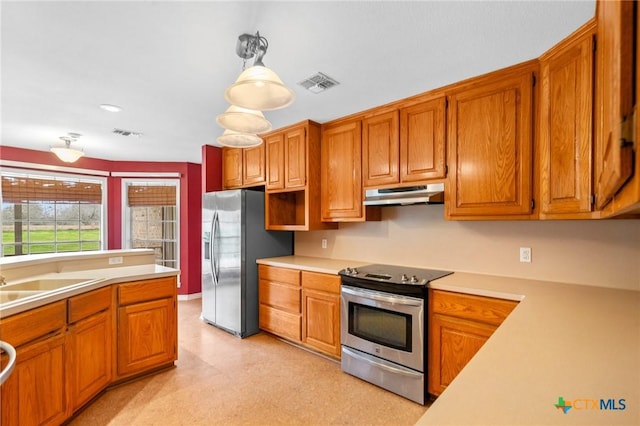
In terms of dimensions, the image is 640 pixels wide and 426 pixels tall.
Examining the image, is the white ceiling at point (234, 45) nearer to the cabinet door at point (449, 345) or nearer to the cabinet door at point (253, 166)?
the cabinet door at point (253, 166)

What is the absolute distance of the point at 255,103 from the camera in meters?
A: 1.63

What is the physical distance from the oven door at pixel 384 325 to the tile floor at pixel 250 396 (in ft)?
1.02

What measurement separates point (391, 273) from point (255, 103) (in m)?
1.81

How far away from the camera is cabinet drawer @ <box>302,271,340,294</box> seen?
2928 millimetres

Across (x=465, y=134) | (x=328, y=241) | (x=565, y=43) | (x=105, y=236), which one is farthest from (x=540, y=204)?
(x=105, y=236)

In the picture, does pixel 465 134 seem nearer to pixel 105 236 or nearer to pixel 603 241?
pixel 603 241

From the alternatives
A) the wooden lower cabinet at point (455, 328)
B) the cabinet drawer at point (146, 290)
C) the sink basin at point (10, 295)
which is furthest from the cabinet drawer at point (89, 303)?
the wooden lower cabinet at point (455, 328)

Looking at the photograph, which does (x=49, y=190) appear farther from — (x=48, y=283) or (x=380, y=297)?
(x=380, y=297)

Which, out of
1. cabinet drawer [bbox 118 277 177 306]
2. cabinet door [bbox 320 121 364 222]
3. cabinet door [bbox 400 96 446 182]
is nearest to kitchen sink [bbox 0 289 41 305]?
cabinet drawer [bbox 118 277 177 306]

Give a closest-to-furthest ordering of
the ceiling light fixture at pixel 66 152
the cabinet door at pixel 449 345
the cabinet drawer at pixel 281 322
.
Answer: the cabinet door at pixel 449 345
the cabinet drawer at pixel 281 322
the ceiling light fixture at pixel 66 152

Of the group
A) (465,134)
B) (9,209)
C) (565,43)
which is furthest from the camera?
(9,209)

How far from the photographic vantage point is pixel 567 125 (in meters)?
1.83

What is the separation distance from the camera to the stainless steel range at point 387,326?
7.61ft

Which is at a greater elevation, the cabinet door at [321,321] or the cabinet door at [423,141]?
the cabinet door at [423,141]
